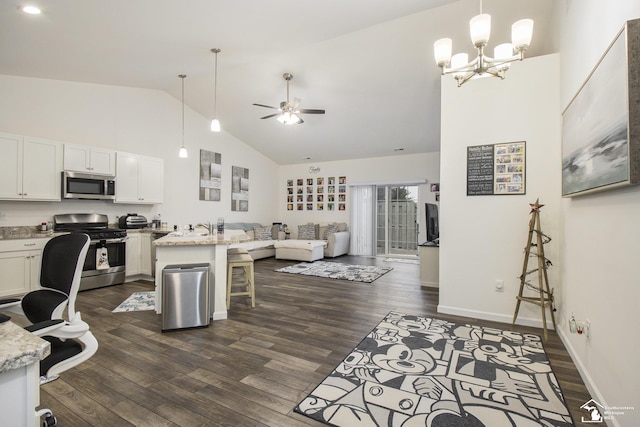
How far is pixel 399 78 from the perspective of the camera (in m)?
4.84

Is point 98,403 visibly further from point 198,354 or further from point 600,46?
point 600,46

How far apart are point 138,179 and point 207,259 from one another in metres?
2.97

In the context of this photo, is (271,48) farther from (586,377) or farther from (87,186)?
(586,377)

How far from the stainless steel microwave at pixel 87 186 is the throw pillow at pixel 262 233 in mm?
3516

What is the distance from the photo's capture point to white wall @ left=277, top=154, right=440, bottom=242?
7543mm

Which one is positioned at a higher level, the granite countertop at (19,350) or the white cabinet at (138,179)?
the white cabinet at (138,179)

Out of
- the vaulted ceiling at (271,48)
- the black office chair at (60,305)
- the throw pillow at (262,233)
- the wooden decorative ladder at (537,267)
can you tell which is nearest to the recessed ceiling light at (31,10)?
the vaulted ceiling at (271,48)

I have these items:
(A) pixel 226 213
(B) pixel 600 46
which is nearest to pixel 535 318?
(B) pixel 600 46

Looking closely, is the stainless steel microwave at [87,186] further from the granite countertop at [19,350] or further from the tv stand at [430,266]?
the tv stand at [430,266]

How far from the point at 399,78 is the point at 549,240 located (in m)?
3.27

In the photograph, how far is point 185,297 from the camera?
3021mm

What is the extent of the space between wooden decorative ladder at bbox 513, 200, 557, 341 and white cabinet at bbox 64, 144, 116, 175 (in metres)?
6.00

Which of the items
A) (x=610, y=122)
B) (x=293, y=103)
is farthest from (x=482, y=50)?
(x=293, y=103)

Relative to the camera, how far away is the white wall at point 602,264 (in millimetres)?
1499
